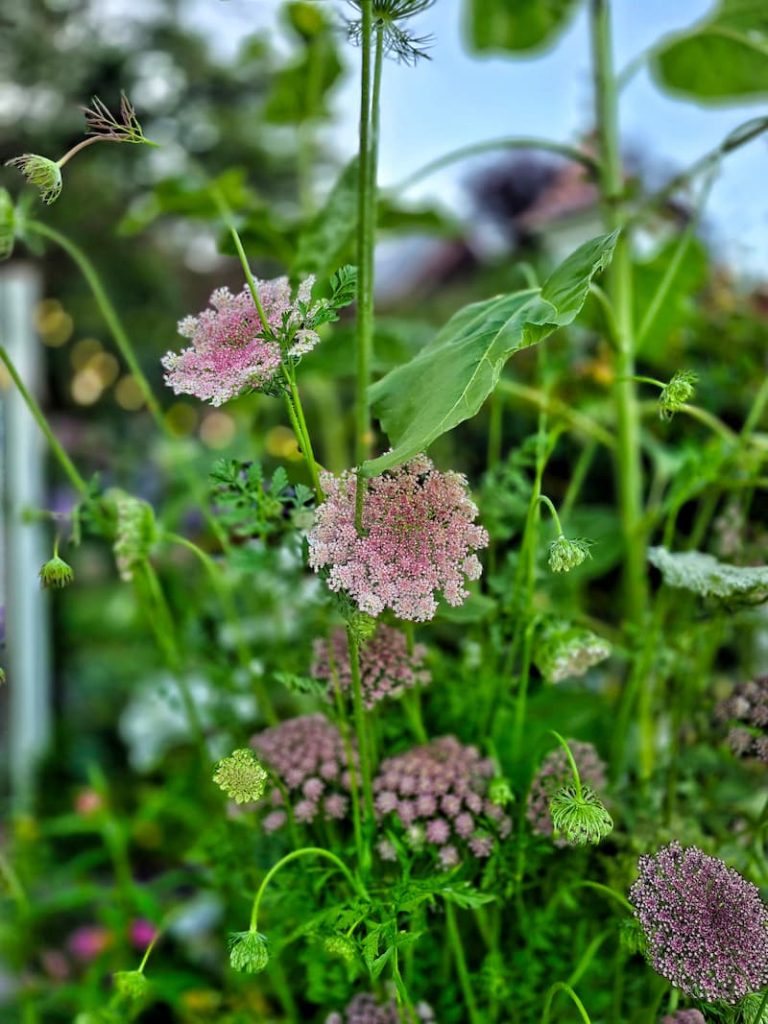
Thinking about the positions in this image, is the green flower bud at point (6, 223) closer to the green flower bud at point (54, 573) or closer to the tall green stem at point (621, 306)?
the green flower bud at point (54, 573)

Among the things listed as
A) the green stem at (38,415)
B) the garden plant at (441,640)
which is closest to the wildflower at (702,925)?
the garden plant at (441,640)

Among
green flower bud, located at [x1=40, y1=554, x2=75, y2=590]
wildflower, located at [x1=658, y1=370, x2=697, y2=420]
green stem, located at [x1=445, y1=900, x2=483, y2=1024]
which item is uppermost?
wildflower, located at [x1=658, y1=370, x2=697, y2=420]

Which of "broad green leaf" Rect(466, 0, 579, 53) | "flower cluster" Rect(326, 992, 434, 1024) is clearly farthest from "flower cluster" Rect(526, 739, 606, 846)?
"broad green leaf" Rect(466, 0, 579, 53)

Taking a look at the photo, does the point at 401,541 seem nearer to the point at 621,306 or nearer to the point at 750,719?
the point at 750,719

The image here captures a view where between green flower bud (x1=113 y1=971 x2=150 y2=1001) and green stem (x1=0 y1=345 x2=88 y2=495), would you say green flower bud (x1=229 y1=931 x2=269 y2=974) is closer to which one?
green flower bud (x1=113 y1=971 x2=150 y2=1001)

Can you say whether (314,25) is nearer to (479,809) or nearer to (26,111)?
(479,809)
